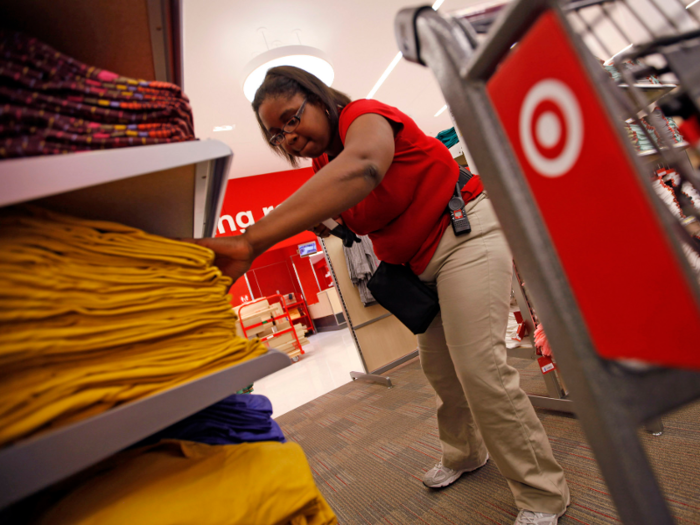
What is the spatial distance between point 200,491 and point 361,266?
3023mm

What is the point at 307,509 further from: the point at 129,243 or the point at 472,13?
the point at 472,13

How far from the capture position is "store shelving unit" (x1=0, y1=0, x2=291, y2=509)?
37cm

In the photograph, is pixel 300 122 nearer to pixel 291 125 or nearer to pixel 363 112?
pixel 291 125

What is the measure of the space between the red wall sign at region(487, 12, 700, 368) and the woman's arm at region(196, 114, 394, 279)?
0.38 m

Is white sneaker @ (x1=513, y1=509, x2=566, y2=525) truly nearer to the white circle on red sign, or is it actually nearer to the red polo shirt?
the red polo shirt

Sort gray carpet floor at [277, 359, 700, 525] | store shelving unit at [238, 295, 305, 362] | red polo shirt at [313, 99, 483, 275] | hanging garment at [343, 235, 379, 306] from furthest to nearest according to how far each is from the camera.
Answer: store shelving unit at [238, 295, 305, 362] < hanging garment at [343, 235, 379, 306] < gray carpet floor at [277, 359, 700, 525] < red polo shirt at [313, 99, 483, 275]

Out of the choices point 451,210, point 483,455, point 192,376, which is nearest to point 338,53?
point 451,210

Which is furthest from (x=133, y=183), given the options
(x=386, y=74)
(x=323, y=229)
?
(x=386, y=74)

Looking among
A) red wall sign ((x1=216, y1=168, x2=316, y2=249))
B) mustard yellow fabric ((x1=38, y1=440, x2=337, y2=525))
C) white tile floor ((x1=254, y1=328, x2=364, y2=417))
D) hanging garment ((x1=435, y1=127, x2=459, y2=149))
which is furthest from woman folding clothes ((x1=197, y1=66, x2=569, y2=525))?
red wall sign ((x1=216, y1=168, x2=316, y2=249))

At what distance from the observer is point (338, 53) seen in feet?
17.3

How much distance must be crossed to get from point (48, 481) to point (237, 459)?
0.28 m

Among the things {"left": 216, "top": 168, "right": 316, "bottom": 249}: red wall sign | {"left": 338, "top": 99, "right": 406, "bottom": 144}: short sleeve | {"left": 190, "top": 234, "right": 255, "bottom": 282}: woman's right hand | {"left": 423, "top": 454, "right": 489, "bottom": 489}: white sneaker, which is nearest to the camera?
{"left": 190, "top": 234, "right": 255, "bottom": 282}: woman's right hand

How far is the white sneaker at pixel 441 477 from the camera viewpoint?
4.74ft

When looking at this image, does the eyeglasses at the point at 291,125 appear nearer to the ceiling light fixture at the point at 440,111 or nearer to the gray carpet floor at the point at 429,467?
the gray carpet floor at the point at 429,467
